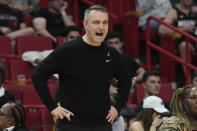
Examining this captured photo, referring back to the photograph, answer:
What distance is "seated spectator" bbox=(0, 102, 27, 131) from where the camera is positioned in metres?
6.25

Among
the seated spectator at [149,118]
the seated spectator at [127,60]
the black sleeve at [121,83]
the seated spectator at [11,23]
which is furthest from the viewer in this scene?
the seated spectator at [11,23]

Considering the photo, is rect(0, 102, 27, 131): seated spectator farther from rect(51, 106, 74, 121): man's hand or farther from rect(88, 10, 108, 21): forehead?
rect(88, 10, 108, 21): forehead

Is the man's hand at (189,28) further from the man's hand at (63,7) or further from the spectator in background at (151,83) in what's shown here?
the man's hand at (63,7)

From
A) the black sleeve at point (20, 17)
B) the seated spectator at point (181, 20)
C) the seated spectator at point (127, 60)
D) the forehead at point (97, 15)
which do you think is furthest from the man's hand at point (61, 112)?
the seated spectator at point (181, 20)

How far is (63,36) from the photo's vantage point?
30.7 feet

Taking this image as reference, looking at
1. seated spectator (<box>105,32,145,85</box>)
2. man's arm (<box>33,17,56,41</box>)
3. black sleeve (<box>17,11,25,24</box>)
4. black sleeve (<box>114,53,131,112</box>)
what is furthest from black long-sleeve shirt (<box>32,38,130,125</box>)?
black sleeve (<box>17,11,25,24</box>)

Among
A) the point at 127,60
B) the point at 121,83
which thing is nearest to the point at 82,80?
the point at 121,83

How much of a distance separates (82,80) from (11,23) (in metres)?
5.35

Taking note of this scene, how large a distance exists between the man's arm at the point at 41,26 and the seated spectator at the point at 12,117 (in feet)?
10.2

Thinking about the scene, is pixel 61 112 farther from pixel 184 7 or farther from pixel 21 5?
pixel 184 7

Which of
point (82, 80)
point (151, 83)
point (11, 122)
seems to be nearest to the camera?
point (82, 80)

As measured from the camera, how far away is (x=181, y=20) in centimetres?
1016

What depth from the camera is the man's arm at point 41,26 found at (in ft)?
31.2

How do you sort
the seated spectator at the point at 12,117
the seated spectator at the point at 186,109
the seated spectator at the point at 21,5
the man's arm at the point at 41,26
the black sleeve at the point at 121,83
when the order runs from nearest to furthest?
1. the seated spectator at the point at 186,109
2. the black sleeve at the point at 121,83
3. the seated spectator at the point at 12,117
4. the man's arm at the point at 41,26
5. the seated spectator at the point at 21,5
